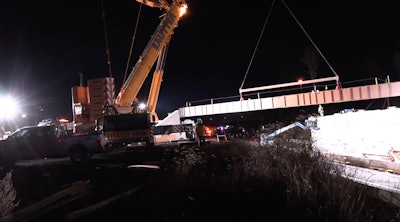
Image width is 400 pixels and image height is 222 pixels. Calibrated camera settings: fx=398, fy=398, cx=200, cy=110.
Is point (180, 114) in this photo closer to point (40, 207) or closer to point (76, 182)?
point (76, 182)

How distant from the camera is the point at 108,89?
74.0ft

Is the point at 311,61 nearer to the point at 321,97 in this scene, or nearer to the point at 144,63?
the point at 321,97

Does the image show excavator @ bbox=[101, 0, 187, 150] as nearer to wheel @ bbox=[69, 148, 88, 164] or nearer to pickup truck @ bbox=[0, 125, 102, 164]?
pickup truck @ bbox=[0, 125, 102, 164]

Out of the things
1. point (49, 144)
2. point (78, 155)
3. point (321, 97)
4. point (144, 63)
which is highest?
point (144, 63)

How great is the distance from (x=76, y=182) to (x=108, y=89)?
1176cm

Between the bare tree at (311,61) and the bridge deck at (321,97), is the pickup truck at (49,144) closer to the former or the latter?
the bridge deck at (321,97)

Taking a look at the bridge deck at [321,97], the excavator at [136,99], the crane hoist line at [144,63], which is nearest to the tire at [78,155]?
the excavator at [136,99]

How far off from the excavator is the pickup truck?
2.45 ft

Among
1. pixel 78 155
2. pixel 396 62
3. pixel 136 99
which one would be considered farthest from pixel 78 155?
pixel 396 62

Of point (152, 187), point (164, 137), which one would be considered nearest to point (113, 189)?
point (152, 187)

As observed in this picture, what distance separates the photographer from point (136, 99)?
2378 cm

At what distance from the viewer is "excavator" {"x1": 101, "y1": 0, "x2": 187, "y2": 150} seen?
63.6ft

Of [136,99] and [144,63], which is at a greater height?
[144,63]

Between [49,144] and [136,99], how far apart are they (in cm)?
767
